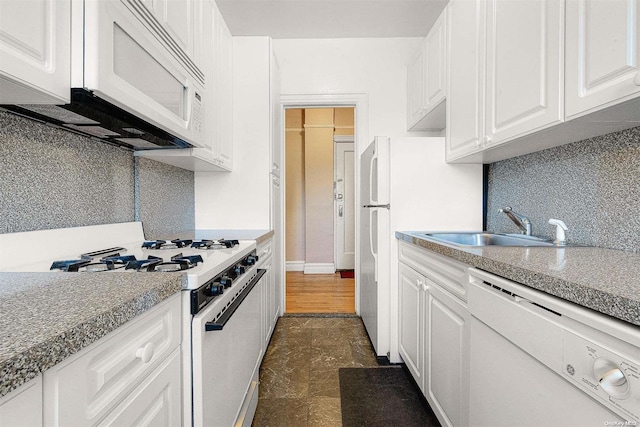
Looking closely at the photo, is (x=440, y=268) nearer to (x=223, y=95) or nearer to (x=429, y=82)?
(x=429, y=82)

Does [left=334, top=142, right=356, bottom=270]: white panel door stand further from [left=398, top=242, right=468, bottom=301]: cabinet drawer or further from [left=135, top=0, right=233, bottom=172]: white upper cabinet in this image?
[left=398, top=242, right=468, bottom=301]: cabinet drawer

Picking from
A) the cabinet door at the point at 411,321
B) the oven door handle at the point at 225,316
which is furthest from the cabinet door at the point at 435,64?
the oven door handle at the point at 225,316

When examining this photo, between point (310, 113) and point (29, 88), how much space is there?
168 inches

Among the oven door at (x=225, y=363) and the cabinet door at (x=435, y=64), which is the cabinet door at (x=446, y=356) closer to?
the oven door at (x=225, y=363)

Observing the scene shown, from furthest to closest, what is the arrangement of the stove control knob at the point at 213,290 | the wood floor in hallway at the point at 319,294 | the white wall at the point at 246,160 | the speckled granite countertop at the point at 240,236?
the wood floor in hallway at the point at 319,294 < the white wall at the point at 246,160 < the speckled granite countertop at the point at 240,236 < the stove control knob at the point at 213,290

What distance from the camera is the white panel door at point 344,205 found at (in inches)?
196

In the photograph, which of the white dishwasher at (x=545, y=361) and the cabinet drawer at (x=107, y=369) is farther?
the white dishwasher at (x=545, y=361)

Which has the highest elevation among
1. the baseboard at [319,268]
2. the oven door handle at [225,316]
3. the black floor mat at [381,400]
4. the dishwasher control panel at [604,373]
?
the dishwasher control panel at [604,373]

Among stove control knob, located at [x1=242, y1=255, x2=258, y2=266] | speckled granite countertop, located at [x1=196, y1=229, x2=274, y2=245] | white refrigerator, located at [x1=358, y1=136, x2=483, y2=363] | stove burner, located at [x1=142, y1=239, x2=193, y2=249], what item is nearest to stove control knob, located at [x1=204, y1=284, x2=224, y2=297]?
stove control knob, located at [x1=242, y1=255, x2=258, y2=266]

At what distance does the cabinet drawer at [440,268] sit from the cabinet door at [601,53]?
2.18ft

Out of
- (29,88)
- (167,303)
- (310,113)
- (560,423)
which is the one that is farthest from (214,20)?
Result: (310,113)

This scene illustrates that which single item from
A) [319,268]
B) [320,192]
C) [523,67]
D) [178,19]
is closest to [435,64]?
[523,67]

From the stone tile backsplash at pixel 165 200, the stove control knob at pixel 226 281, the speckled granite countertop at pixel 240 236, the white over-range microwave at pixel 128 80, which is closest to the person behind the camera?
the white over-range microwave at pixel 128 80

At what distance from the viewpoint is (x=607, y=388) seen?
23.1 inches
